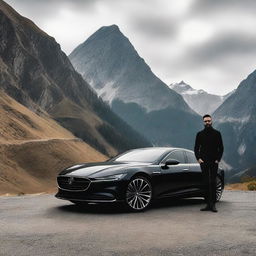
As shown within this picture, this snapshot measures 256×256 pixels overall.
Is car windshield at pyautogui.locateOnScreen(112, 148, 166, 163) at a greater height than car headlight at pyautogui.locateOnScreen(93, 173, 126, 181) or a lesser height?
greater

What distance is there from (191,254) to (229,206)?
18.4 ft

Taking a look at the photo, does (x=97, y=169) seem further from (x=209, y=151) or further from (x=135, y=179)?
(x=209, y=151)

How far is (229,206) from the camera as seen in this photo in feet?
35.4

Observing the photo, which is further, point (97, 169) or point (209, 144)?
point (209, 144)

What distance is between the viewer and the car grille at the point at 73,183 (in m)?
8.88

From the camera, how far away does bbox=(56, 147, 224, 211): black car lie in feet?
29.0

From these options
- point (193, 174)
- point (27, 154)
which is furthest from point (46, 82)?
point (193, 174)

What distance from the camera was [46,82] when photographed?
119 metres

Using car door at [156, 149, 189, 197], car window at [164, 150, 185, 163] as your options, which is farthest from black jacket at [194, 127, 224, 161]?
car window at [164, 150, 185, 163]

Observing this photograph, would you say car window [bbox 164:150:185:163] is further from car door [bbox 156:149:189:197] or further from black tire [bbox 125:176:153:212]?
black tire [bbox 125:176:153:212]

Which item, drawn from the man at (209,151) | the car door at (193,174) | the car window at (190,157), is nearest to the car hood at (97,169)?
the man at (209,151)

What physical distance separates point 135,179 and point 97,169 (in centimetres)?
78

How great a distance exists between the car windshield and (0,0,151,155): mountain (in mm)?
88723

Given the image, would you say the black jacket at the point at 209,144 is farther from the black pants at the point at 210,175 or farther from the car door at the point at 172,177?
the car door at the point at 172,177
